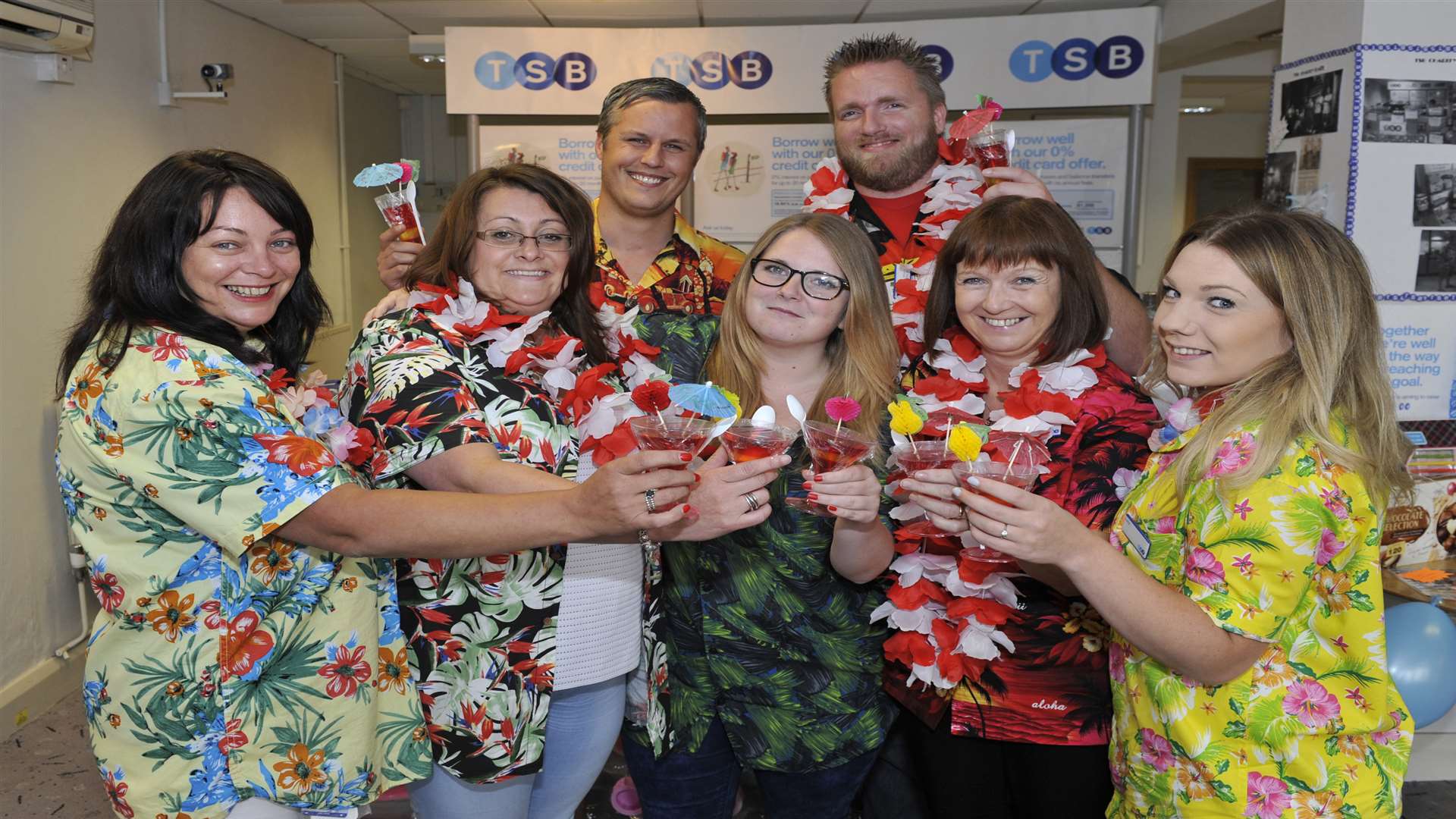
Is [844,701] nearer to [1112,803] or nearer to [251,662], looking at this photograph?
[1112,803]

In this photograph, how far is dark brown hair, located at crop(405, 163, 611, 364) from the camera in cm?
192

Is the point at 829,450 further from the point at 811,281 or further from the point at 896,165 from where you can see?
the point at 896,165

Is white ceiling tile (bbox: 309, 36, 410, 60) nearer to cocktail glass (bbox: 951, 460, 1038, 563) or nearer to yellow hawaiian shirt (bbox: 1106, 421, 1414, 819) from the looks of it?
cocktail glass (bbox: 951, 460, 1038, 563)

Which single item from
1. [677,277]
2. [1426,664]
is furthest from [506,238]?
[1426,664]

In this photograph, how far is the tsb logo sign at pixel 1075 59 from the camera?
5656 millimetres

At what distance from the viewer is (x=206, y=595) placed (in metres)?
1.47

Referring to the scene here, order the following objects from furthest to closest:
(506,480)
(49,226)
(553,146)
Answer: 1. (553,146)
2. (49,226)
3. (506,480)

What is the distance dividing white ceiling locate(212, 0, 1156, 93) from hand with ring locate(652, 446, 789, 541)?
4902 millimetres

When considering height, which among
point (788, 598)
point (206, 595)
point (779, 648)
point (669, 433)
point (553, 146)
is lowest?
point (779, 648)

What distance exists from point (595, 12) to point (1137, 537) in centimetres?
551

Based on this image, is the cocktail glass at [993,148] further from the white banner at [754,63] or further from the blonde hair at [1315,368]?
the white banner at [754,63]

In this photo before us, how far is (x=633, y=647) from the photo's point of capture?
1932 mm

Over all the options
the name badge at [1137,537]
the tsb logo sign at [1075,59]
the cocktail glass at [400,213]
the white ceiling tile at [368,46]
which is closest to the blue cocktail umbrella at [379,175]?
the cocktail glass at [400,213]

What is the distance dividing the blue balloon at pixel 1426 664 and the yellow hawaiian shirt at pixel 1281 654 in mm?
1141
